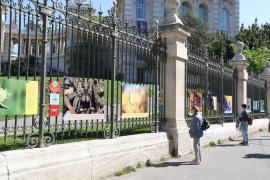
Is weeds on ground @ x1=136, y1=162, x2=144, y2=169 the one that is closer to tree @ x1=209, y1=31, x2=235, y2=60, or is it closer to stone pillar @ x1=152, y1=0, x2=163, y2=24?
tree @ x1=209, y1=31, x2=235, y2=60

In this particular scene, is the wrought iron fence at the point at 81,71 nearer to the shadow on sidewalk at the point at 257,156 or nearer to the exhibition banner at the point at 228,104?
the shadow on sidewalk at the point at 257,156

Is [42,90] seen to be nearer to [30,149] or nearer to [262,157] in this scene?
[30,149]

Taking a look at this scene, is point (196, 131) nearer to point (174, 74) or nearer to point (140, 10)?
point (174, 74)

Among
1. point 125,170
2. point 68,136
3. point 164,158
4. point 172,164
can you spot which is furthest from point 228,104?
point 68,136

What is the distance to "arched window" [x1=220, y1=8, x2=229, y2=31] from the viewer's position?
241ft

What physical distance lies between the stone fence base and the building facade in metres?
53.2

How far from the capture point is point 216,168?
9727 millimetres

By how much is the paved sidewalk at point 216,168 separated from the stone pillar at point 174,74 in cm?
88

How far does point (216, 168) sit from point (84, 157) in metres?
3.74

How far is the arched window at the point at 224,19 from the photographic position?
73.3 m

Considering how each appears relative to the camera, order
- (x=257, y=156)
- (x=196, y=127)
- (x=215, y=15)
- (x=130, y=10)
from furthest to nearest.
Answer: (x=215, y=15), (x=130, y=10), (x=257, y=156), (x=196, y=127)

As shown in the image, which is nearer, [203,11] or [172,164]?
[172,164]

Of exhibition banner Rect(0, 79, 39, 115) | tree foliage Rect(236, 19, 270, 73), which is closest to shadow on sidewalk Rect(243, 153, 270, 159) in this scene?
exhibition banner Rect(0, 79, 39, 115)

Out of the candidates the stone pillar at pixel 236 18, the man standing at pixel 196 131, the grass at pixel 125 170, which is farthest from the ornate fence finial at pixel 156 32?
the stone pillar at pixel 236 18
